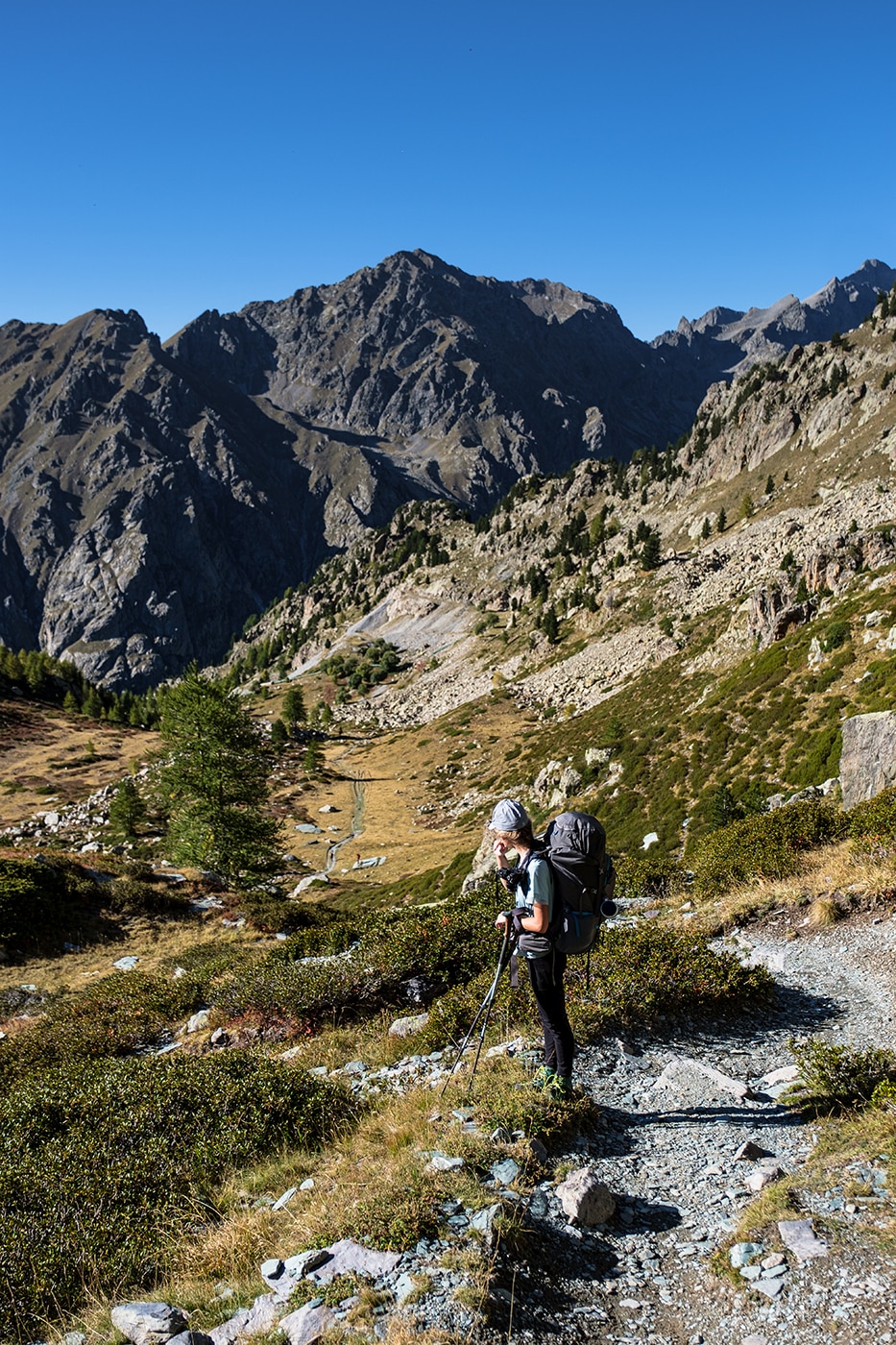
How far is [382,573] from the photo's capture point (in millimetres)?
197625

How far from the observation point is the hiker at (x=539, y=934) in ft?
22.7

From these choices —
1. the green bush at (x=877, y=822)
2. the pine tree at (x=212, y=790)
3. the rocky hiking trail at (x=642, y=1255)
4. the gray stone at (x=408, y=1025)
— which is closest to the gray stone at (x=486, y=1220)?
the rocky hiking trail at (x=642, y=1255)

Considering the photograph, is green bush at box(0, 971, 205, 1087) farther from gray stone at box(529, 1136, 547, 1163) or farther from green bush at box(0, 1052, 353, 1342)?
Answer: gray stone at box(529, 1136, 547, 1163)

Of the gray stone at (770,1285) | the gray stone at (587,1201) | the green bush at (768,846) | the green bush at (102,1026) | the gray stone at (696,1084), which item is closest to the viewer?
the gray stone at (770,1285)

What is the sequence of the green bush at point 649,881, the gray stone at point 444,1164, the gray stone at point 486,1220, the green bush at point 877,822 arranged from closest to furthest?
the gray stone at point 486,1220 → the gray stone at point 444,1164 → the green bush at point 877,822 → the green bush at point 649,881

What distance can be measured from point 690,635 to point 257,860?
5067 centimetres

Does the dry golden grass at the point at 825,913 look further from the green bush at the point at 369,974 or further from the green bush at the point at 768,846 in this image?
the green bush at the point at 369,974

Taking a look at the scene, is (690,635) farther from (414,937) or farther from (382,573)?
(382,573)

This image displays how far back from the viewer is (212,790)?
3628 centimetres

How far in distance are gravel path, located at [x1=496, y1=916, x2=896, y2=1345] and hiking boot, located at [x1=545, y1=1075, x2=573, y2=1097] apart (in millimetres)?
448

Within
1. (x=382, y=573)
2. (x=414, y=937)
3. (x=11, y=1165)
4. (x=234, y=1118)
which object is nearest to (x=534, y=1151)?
(x=234, y=1118)

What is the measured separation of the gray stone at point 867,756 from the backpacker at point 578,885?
1357 cm

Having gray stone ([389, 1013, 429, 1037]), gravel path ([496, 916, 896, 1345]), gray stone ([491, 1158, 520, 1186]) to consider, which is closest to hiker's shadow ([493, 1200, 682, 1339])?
gravel path ([496, 916, 896, 1345])

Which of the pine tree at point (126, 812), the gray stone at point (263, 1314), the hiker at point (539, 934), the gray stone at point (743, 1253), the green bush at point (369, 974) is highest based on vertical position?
the hiker at point (539, 934)
